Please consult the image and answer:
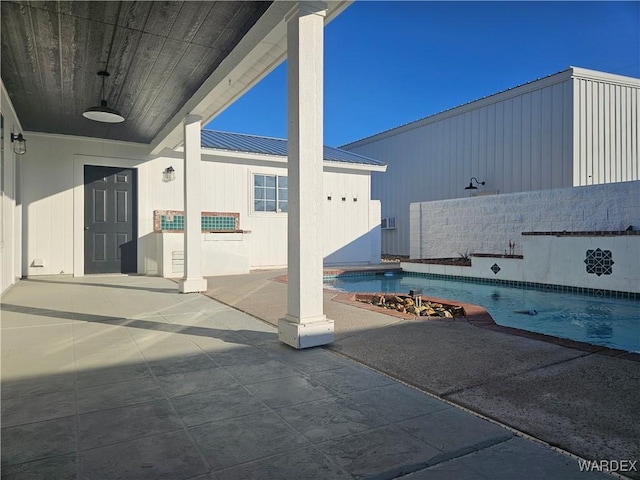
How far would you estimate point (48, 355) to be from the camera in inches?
116

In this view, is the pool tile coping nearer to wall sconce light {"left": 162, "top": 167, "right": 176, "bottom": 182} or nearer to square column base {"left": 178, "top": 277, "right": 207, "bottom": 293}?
square column base {"left": 178, "top": 277, "right": 207, "bottom": 293}

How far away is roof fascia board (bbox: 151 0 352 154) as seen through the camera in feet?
11.4

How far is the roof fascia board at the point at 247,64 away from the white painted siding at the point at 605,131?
9029 mm

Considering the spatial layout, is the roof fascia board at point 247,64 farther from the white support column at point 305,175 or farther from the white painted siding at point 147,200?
the white painted siding at point 147,200

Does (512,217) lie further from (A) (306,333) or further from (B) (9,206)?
(B) (9,206)

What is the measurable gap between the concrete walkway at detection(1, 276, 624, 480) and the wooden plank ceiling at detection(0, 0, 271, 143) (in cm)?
289

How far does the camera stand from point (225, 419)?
6.21 ft

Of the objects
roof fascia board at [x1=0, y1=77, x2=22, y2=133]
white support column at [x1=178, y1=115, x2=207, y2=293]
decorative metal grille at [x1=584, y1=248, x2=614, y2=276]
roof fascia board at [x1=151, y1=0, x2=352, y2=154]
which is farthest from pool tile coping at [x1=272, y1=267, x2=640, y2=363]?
roof fascia board at [x1=0, y1=77, x2=22, y2=133]

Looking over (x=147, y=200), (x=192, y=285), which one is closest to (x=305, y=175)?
(x=192, y=285)

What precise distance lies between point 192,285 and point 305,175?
12.0 ft

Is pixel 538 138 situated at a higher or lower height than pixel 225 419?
higher

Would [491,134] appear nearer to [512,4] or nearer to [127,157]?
[512,4]

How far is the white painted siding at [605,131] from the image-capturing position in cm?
1020

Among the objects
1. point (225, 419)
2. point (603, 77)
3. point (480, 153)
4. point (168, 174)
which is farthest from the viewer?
point (480, 153)
